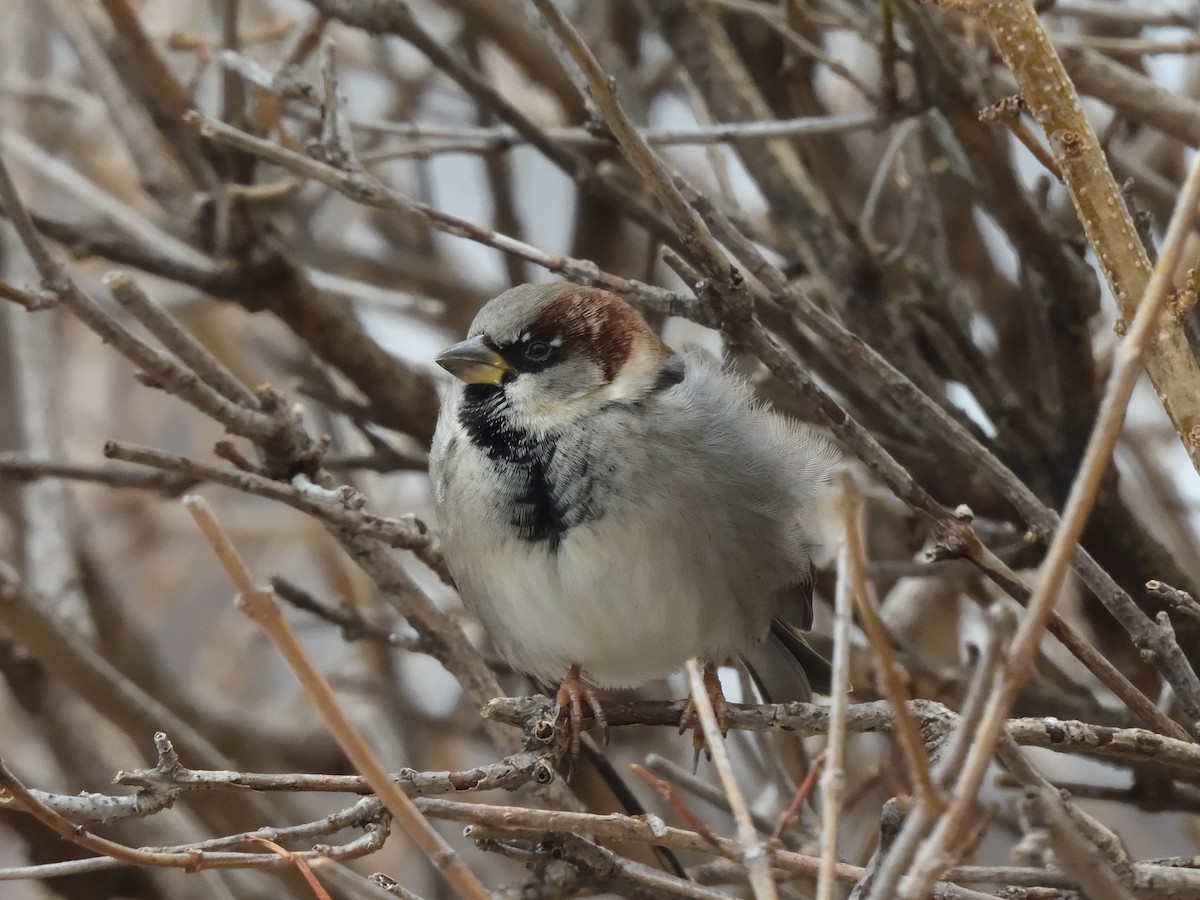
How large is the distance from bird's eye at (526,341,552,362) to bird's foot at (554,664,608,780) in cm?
44

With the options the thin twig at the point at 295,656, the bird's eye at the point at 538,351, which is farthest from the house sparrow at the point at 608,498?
the thin twig at the point at 295,656

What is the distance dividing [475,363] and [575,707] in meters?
0.49

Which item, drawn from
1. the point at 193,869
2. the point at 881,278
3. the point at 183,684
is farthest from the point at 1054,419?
the point at 183,684

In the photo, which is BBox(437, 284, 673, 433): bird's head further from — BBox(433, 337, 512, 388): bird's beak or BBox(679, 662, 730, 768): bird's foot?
BBox(679, 662, 730, 768): bird's foot

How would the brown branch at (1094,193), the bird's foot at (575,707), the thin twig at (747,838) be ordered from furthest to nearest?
the bird's foot at (575,707) → the brown branch at (1094,193) → the thin twig at (747,838)

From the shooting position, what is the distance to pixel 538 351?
196cm

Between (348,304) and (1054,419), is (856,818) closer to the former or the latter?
(1054,419)

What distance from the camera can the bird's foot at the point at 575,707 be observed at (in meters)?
1.70

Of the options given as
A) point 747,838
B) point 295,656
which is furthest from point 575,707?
point 295,656

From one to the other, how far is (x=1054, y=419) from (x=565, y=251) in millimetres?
1576

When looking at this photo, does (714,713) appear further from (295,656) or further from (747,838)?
(295,656)

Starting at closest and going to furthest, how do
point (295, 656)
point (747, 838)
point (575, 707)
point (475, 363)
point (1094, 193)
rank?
point (295, 656) < point (747, 838) < point (1094, 193) < point (575, 707) < point (475, 363)

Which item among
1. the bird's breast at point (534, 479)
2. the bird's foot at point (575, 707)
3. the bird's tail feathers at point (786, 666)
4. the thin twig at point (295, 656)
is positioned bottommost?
the bird's tail feathers at point (786, 666)

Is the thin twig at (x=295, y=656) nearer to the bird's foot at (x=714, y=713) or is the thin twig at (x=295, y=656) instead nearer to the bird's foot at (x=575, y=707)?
the bird's foot at (x=714, y=713)
